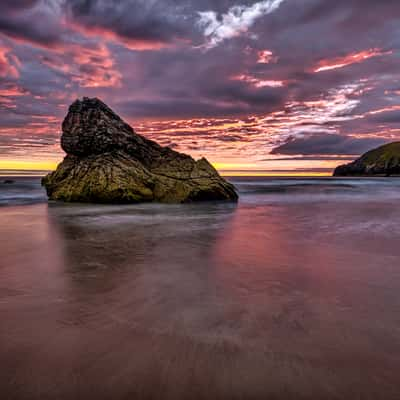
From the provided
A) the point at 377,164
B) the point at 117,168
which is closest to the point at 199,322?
the point at 117,168

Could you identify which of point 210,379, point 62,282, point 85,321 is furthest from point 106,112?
point 210,379

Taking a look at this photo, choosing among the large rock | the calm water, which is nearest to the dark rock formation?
the large rock

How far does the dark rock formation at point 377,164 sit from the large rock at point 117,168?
11744cm

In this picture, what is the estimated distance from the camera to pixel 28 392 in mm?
1645

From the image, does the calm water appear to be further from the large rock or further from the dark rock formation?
the dark rock formation

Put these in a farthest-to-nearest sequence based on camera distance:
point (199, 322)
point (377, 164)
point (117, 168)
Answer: point (377, 164)
point (117, 168)
point (199, 322)

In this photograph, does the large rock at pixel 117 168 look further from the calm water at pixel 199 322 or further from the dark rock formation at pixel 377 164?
the dark rock formation at pixel 377 164

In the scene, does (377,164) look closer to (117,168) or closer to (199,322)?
(117,168)

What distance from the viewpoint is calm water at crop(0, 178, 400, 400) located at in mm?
1722

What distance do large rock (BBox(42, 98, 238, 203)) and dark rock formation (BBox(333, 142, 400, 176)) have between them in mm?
117443

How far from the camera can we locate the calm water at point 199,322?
1.72m

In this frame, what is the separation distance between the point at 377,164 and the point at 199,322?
457ft

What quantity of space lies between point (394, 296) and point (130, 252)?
3.70 meters

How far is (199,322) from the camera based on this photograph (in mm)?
2443
